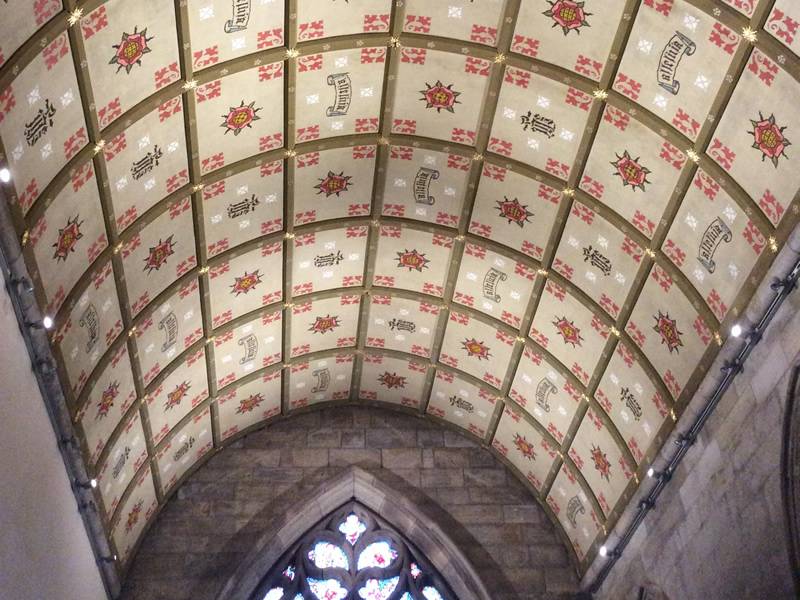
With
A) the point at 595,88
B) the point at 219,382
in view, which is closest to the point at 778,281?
the point at 595,88

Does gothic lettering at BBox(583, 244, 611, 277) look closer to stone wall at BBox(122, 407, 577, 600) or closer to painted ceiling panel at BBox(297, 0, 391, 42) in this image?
painted ceiling panel at BBox(297, 0, 391, 42)

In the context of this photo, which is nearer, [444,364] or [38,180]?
[38,180]

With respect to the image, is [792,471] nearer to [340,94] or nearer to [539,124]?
[539,124]

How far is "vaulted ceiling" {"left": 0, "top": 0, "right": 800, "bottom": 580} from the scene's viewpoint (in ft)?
46.6

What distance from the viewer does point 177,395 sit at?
20.5 meters

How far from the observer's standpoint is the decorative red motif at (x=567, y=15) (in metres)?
15.1

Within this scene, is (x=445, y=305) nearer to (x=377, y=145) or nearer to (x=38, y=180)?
(x=377, y=145)

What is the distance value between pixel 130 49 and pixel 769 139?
318 inches

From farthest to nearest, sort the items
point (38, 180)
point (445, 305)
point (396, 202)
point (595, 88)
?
point (445, 305) < point (396, 202) < point (595, 88) < point (38, 180)

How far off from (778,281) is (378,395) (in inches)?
438

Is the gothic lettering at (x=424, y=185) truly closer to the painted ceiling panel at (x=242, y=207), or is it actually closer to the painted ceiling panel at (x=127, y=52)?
the painted ceiling panel at (x=242, y=207)

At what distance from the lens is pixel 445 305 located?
827 inches

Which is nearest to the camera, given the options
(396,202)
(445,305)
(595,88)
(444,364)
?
(595,88)

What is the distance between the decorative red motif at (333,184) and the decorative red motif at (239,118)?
205cm
